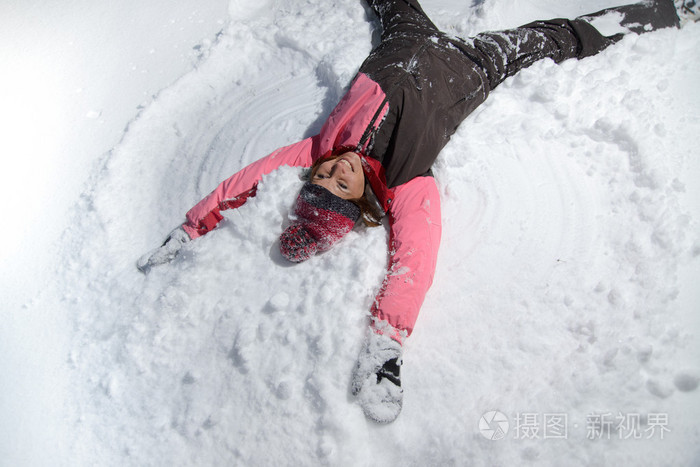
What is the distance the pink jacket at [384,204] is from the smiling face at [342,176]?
59 mm

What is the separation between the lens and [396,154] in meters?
2.02

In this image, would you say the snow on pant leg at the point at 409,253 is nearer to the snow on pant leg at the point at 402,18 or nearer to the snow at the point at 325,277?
the snow at the point at 325,277

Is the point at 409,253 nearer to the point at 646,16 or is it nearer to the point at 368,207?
the point at 368,207

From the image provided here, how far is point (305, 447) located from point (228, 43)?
8.10 ft

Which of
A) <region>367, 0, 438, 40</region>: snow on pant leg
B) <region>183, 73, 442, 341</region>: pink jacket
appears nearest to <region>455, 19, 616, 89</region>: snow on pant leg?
<region>367, 0, 438, 40</region>: snow on pant leg

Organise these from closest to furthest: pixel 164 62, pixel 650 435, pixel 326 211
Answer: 1. pixel 650 435
2. pixel 326 211
3. pixel 164 62

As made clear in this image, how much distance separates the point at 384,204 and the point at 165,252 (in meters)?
1.07

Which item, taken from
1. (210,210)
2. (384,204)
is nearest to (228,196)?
(210,210)

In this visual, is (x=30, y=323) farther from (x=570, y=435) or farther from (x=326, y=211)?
(x=570, y=435)

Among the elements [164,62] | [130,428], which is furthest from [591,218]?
[164,62]

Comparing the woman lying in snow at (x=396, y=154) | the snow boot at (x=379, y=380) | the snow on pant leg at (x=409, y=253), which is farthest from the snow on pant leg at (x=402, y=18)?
the snow boot at (x=379, y=380)

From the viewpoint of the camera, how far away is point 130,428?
1.68 m

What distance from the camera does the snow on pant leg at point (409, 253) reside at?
1.66m

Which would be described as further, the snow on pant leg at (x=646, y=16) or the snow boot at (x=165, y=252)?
the snow on pant leg at (x=646, y=16)
